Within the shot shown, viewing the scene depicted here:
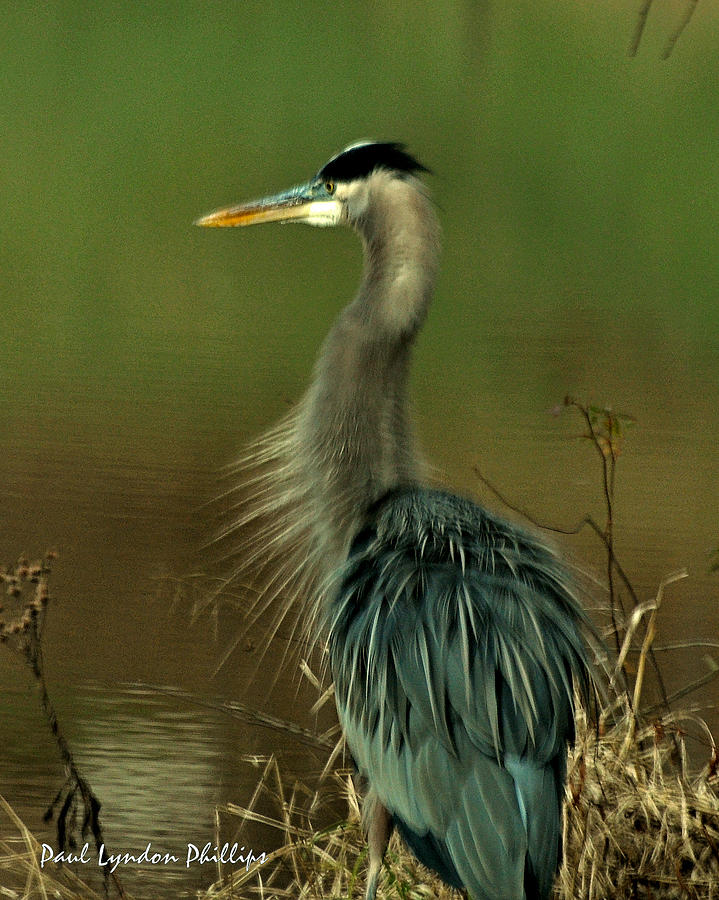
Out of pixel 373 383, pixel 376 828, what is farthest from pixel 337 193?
pixel 376 828

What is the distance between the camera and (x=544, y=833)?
2.20 m

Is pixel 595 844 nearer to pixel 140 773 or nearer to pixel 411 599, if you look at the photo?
pixel 411 599

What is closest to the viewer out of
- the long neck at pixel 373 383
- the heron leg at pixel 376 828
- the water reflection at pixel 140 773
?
the heron leg at pixel 376 828

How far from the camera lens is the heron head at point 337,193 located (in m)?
2.83

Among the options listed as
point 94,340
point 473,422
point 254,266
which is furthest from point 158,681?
point 254,266

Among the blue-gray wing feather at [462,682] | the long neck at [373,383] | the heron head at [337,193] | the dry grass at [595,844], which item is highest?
the heron head at [337,193]

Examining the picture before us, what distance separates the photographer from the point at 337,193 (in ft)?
9.57

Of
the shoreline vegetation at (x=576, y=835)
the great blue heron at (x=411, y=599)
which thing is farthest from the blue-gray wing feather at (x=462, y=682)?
the shoreline vegetation at (x=576, y=835)

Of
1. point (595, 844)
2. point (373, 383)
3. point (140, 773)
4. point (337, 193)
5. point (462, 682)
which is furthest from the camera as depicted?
point (140, 773)

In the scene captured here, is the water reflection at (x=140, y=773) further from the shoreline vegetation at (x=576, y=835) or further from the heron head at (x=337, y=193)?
the heron head at (x=337, y=193)

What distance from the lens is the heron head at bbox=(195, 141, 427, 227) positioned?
9.29 feet

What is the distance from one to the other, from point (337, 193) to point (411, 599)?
842 millimetres

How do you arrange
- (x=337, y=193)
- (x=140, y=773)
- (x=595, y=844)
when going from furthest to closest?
1. (x=140, y=773)
2. (x=337, y=193)
3. (x=595, y=844)

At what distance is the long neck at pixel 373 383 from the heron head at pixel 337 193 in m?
0.06
